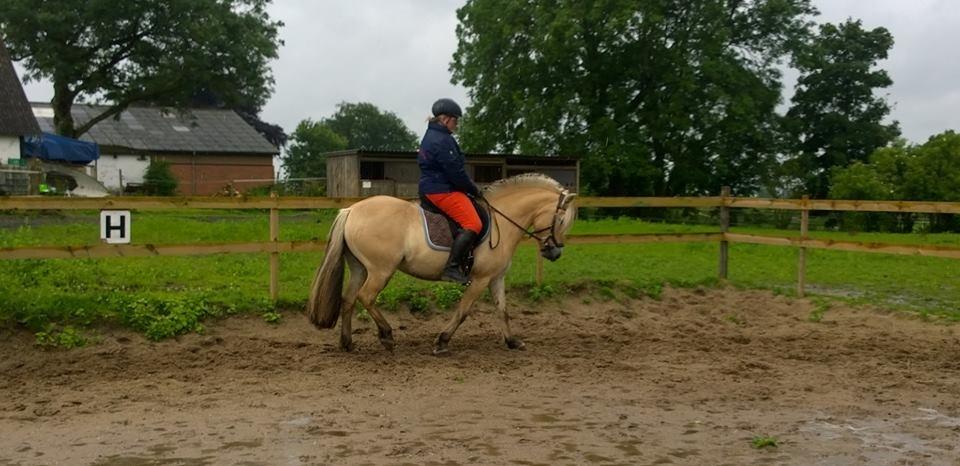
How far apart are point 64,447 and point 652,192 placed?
1286 inches

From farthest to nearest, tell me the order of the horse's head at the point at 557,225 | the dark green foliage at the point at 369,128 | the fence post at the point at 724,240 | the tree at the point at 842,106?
1. the dark green foliage at the point at 369,128
2. the tree at the point at 842,106
3. the fence post at the point at 724,240
4. the horse's head at the point at 557,225

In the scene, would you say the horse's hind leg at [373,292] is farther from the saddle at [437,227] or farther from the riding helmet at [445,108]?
the riding helmet at [445,108]

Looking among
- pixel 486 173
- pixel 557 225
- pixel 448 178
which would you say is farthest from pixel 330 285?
pixel 486 173

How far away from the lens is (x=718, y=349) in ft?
28.5

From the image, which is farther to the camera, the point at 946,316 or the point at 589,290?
the point at 589,290

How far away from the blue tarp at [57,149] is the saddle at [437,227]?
26642mm

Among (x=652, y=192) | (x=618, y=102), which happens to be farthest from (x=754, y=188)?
(x=618, y=102)

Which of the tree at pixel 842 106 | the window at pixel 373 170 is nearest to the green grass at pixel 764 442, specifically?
the window at pixel 373 170

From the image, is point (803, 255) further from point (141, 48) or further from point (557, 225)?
point (141, 48)

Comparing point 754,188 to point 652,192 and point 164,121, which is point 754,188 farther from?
point 164,121

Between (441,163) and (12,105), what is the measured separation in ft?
89.4

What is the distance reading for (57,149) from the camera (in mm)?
32875

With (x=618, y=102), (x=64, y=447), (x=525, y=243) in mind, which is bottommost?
(x=64, y=447)

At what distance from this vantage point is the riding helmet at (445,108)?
8.13 metres
